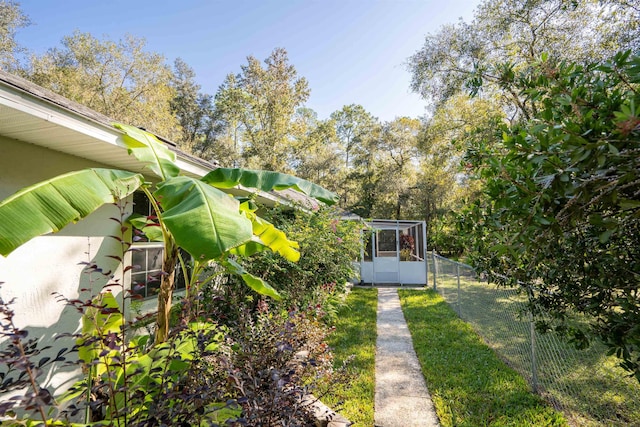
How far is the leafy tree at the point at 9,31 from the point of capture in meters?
16.6

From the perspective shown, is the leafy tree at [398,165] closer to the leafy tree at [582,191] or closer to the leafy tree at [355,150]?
the leafy tree at [355,150]

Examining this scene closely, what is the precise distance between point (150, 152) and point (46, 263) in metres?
1.91

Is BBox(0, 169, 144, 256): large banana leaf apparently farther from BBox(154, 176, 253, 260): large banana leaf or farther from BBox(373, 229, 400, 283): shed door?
BBox(373, 229, 400, 283): shed door

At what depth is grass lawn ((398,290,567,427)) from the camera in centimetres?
374

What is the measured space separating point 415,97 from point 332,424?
1320cm

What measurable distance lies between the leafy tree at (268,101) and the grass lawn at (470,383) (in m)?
20.5

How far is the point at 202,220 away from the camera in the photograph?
6.41 ft

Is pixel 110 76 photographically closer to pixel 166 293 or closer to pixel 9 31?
pixel 9 31

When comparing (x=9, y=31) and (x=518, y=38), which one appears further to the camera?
(x=9, y=31)

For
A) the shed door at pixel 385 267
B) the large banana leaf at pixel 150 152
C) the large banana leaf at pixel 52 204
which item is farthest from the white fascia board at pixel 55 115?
the shed door at pixel 385 267

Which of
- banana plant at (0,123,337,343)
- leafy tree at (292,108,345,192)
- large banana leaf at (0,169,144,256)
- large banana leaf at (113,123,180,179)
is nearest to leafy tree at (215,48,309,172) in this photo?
leafy tree at (292,108,345,192)

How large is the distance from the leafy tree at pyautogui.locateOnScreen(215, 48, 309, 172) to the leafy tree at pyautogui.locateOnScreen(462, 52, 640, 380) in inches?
939

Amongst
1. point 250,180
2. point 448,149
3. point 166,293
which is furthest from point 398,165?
point 166,293

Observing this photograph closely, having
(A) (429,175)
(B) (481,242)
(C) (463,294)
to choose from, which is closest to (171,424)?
(B) (481,242)
